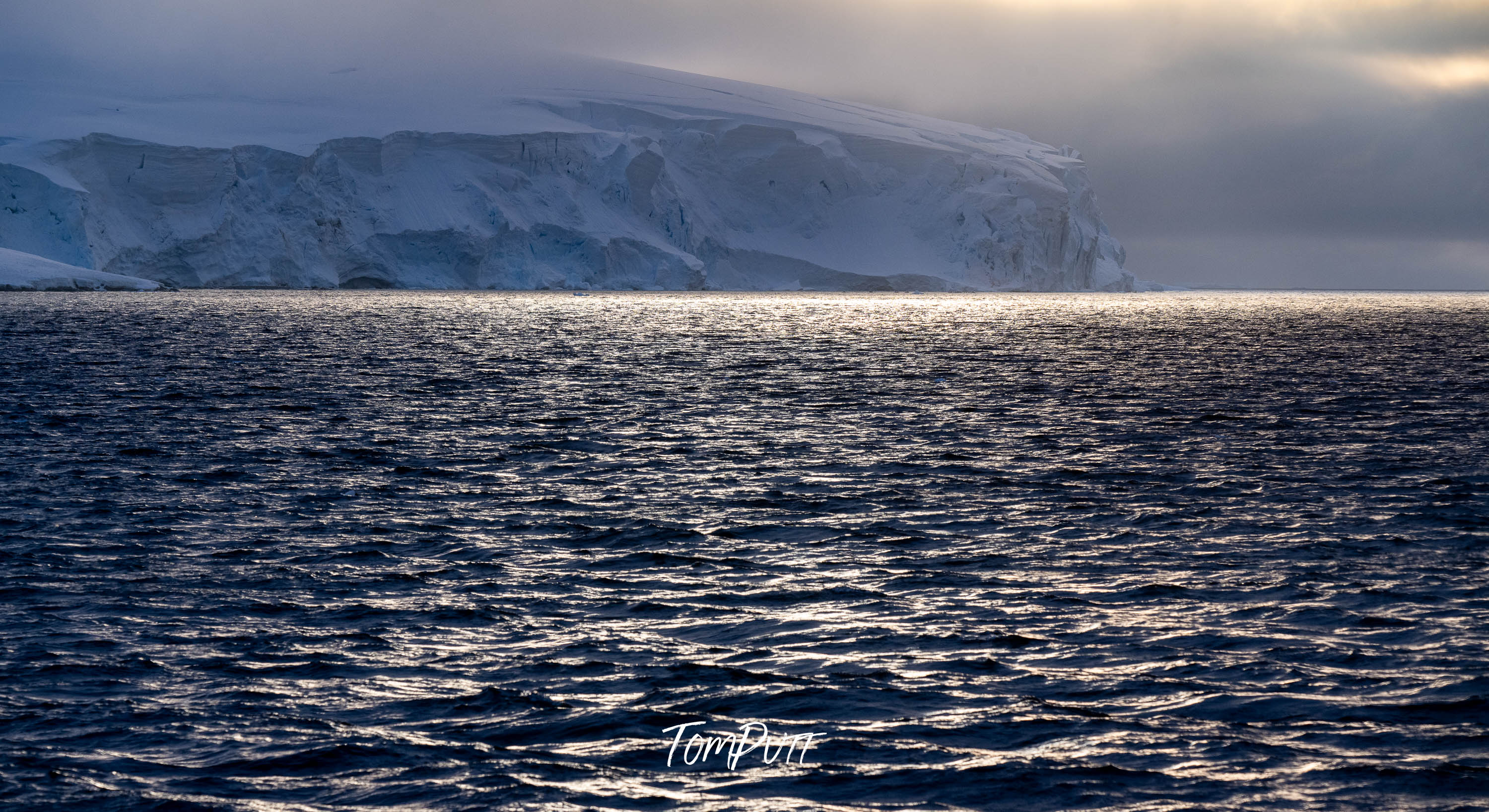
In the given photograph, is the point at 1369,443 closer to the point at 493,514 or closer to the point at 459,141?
the point at 493,514

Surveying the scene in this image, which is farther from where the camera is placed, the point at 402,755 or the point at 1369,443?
the point at 1369,443

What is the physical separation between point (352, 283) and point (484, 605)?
348 feet

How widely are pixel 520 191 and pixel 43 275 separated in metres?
39.4

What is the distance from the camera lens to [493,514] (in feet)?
54.1

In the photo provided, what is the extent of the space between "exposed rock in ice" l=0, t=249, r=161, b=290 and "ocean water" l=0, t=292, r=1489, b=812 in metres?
68.9

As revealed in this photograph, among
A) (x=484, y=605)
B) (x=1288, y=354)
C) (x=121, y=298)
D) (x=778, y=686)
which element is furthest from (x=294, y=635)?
(x=121, y=298)

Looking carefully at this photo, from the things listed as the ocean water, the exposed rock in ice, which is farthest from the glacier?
the ocean water

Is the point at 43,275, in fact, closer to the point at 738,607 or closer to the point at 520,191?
the point at 520,191

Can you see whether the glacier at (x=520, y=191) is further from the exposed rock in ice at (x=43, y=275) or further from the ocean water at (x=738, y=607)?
the ocean water at (x=738, y=607)

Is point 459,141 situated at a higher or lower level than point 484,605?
higher

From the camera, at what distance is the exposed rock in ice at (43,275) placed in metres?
89.5

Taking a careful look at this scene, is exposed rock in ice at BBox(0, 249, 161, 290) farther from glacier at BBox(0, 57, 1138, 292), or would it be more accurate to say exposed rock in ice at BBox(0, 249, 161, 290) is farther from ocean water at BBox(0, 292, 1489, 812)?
ocean water at BBox(0, 292, 1489, 812)

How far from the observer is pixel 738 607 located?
11828 mm

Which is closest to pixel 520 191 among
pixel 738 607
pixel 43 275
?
pixel 43 275
